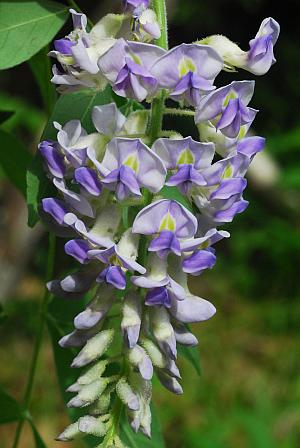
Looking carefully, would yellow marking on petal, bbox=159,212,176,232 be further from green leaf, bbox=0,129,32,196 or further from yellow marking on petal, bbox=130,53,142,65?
green leaf, bbox=0,129,32,196

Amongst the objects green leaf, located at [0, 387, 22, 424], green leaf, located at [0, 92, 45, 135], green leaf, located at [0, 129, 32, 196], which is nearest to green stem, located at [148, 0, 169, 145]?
green leaf, located at [0, 129, 32, 196]

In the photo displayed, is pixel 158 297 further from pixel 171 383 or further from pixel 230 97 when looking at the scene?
pixel 230 97

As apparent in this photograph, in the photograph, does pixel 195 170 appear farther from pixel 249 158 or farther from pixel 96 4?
pixel 96 4

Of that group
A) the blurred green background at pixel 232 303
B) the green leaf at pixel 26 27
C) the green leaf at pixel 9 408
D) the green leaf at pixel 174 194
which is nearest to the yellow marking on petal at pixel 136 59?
the green leaf at pixel 174 194

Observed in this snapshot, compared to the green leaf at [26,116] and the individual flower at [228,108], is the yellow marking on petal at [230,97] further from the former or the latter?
the green leaf at [26,116]

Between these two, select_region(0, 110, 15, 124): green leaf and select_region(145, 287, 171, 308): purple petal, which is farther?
select_region(0, 110, 15, 124): green leaf

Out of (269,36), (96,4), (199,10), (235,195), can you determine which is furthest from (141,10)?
(199,10)

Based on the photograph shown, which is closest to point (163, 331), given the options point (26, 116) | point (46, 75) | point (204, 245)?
point (204, 245)

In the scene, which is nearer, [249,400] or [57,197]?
[57,197]
